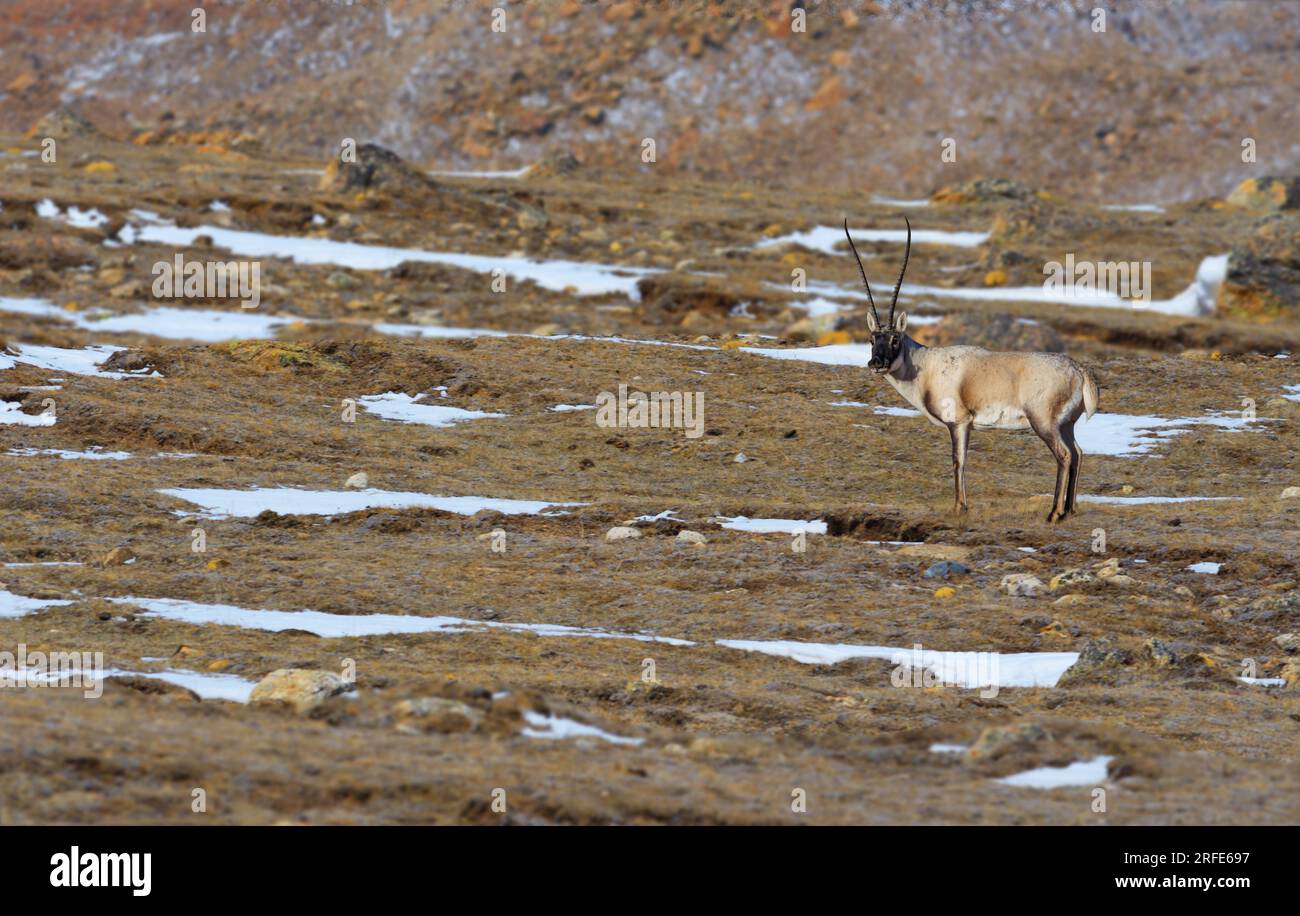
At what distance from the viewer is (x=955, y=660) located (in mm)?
13797

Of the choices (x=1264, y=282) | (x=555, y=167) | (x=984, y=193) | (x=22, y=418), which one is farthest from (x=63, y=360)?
(x=984, y=193)

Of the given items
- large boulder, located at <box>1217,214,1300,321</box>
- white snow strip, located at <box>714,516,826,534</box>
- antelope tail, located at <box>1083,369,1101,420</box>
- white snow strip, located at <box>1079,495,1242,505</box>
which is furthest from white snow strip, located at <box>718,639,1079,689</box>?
large boulder, located at <box>1217,214,1300,321</box>

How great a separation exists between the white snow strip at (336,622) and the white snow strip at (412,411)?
33.0 feet

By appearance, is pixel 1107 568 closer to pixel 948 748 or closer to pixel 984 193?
pixel 948 748

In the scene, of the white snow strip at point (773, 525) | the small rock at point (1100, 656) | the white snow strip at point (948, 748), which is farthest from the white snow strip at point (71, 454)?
the white snow strip at point (948, 748)

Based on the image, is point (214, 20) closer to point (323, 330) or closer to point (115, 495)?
point (323, 330)

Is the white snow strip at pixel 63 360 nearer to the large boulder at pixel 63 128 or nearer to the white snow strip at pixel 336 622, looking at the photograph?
the white snow strip at pixel 336 622

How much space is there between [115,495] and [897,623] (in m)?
8.39

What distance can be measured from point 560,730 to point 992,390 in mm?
9851

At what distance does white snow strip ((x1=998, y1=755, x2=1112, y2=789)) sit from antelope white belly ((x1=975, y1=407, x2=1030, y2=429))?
354 inches

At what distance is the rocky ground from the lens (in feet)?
30.2

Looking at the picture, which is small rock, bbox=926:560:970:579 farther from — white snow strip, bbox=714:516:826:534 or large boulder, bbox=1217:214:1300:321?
large boulder, bbox=1217:214:1300:321

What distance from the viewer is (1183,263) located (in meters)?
44.0
